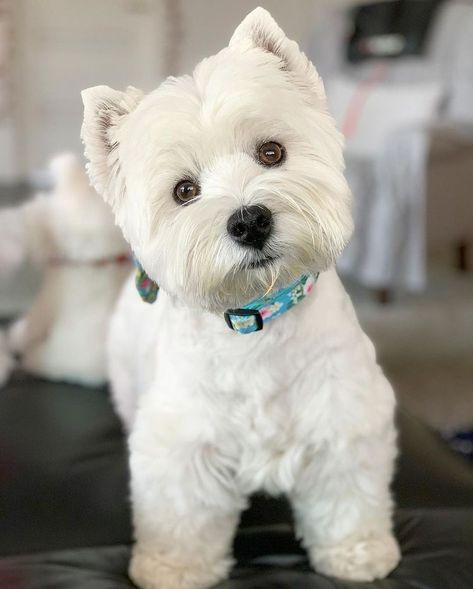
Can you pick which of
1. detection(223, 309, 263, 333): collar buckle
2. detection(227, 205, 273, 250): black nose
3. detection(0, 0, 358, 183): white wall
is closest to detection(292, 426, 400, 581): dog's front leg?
detection(223, 309, 263, 333): collar buckle

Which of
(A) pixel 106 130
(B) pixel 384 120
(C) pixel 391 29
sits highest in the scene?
(C) pixel 391 29

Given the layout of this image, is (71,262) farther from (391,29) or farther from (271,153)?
(391,29)

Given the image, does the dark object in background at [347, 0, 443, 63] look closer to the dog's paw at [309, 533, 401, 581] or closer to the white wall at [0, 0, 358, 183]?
the white wall at [0, 0, 358, 183]

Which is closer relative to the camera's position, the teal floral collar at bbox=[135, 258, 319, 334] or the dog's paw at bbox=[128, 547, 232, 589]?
the teal floral collar at bbox=[135, 258, 319, 334]

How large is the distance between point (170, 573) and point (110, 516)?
14cm

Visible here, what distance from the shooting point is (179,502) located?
0.94 m

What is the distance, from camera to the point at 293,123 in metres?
0.76

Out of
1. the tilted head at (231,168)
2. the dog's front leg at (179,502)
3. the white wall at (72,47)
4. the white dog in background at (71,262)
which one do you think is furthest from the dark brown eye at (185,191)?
the white wall at (72,47)

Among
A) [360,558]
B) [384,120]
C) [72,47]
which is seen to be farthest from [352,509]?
[72,47]

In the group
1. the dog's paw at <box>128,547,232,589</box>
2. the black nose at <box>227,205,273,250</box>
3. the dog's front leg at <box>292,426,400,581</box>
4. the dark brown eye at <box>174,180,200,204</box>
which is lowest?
the dog's paw at <box>128,547,232,589</box>

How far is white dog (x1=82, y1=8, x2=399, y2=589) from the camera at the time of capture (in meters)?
0.73

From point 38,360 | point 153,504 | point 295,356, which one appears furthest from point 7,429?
point 295,356

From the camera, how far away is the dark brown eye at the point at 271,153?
0.77 m

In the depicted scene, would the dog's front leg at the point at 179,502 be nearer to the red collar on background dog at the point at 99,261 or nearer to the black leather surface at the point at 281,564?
the black leather surface at the point at 281,564
